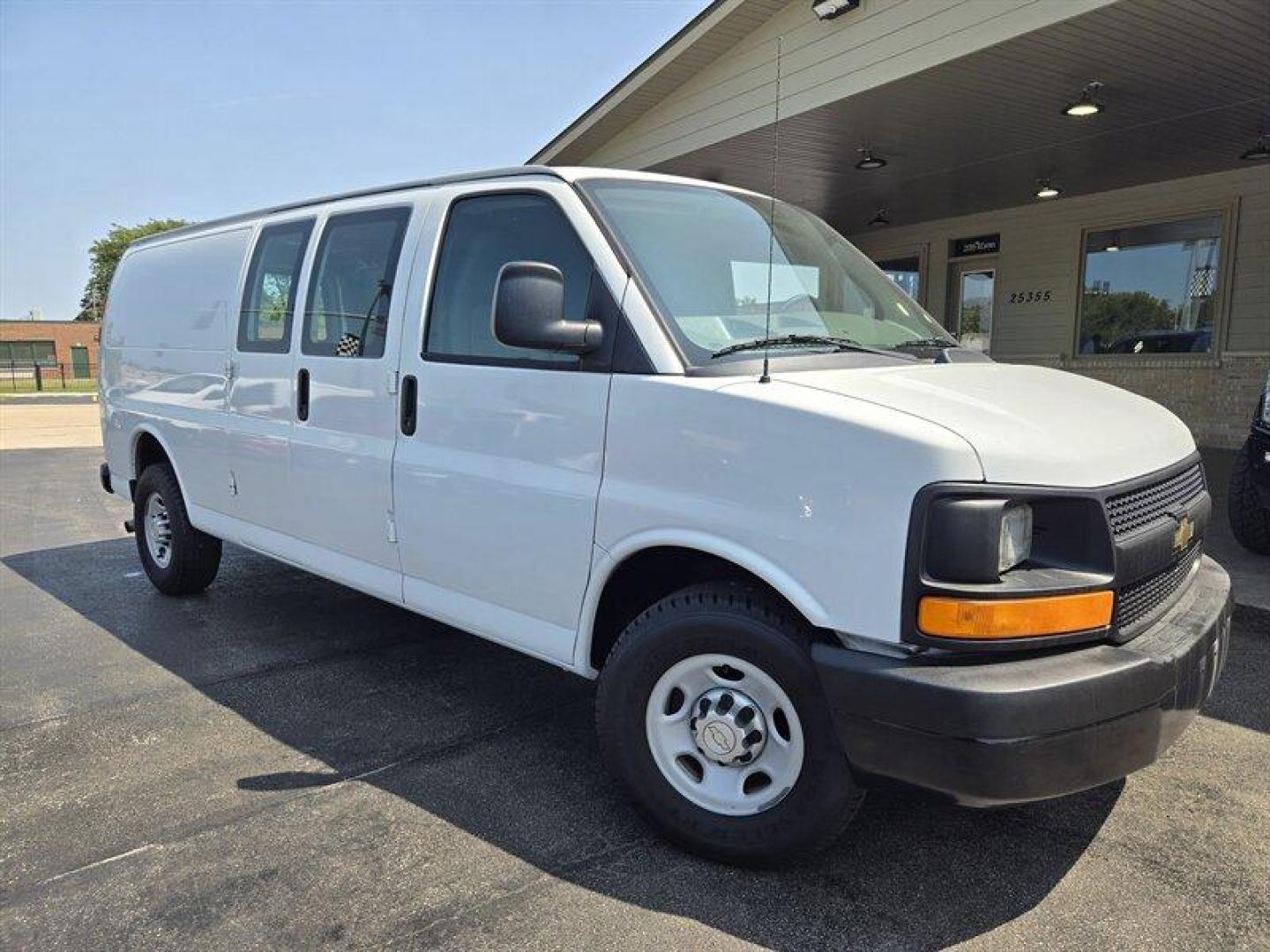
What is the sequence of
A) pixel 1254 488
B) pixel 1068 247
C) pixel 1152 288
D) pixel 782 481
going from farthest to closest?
pixel 1068 247, pixel 1152 288, pixel 1254 488, pixel 782 481

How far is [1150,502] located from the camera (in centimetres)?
251

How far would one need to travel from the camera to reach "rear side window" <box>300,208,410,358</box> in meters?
3.63

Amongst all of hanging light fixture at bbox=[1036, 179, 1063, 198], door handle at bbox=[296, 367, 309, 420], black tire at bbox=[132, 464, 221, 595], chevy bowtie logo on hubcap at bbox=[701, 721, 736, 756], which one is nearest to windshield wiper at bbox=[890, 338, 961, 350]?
chevy bowtie logo on hubcap at bbox=[701, 721, 736, 756]

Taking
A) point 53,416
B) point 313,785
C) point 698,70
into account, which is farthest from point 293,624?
point 53,416

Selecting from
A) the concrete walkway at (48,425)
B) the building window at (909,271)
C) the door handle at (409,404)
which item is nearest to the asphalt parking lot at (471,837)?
the door handle at (409,404)

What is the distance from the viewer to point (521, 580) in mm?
3053

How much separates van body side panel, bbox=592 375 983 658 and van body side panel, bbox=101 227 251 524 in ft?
9.54

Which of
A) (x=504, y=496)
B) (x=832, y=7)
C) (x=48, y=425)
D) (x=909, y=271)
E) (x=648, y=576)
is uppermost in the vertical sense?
(x=832, y=7)

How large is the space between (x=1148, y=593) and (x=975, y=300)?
13.0 meters

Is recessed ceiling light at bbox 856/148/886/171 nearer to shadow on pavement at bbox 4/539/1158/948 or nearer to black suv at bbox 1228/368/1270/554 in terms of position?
black suv at bbox 1228/368/1270/554

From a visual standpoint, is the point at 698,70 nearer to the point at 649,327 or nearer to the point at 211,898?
the point at 649,327

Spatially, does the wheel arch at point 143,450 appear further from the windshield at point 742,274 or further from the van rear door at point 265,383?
the windshield at point 742,274

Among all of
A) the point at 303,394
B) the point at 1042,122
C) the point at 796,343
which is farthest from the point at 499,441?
the point at 1042,122

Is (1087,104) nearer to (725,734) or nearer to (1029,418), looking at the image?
(1029,418)
